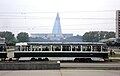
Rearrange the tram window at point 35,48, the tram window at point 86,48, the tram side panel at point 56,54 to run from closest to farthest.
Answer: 1. the tram side panel at point 56,54
2. the tram window at point 35,48
3. the tram window at point 86,48

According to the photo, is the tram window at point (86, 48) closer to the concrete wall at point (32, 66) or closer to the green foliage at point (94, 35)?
the concrete wall at point (32, 66)

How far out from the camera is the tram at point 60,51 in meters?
44.2

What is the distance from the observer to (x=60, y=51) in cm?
4447

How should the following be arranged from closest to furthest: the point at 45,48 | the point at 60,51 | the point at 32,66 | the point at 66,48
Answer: the point at 32,66 → the point at 60,51 → the point at 45,48 → the point at 66,48

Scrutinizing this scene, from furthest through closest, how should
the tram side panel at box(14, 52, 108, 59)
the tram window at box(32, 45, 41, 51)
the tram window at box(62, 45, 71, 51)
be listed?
Result: the tram window at box(62, 45, 71, 51) < the tram window at box(32, 45, 41, 51) < the tram side panel at box(14, 52, 108, 59)

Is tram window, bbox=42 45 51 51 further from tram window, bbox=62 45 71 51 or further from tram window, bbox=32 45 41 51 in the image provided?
tram window, bbox=62 45 71 51

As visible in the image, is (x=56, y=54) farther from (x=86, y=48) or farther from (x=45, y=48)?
(x=86, y=48)

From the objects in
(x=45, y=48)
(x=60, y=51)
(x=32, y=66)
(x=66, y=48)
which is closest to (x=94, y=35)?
(x=66, y=48)

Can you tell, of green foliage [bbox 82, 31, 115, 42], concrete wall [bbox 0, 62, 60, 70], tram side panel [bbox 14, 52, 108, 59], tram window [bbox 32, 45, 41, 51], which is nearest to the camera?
concrete wall [bbox 0, 62, 60, 70]

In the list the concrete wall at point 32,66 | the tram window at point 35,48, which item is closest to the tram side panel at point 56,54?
the tram window at point 35,48

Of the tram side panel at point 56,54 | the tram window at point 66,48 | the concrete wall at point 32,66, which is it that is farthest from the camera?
the tram window at point 66,48

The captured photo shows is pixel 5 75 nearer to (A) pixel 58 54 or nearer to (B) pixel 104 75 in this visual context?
(B) pixel 104 75

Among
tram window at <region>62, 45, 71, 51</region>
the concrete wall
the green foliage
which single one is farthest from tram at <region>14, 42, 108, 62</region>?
the green foliage

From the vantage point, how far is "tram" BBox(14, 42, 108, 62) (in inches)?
1741
